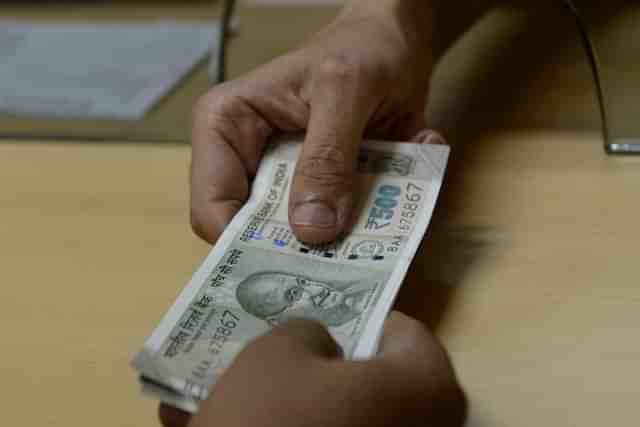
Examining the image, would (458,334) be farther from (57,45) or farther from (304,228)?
(57,45)

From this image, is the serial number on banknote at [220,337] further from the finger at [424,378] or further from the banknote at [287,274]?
the finger at [424,378]

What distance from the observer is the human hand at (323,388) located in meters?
0.44

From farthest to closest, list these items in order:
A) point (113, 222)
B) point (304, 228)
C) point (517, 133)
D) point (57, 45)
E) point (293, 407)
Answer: point (57, 45) < point (517, 133) < point (113, 222) < point (304, 228) < point (293, 407)

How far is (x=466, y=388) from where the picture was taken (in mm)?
563

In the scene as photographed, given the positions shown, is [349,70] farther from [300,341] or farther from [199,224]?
[300,341]

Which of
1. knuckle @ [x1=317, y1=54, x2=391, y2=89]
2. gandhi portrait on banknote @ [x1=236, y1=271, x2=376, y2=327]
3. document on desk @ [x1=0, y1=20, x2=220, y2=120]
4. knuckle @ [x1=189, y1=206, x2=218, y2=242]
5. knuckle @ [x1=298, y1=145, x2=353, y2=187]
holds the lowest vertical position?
document on desk @ [x1=0, y1=20, x2=220, y2=120]

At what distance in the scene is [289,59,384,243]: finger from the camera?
0.66m

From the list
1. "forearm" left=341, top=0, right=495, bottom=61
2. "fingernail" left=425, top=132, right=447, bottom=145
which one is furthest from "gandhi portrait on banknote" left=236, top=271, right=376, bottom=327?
"forearm" left=341, top=0, right=495, bottom=61

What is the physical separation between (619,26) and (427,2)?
231 millimetres

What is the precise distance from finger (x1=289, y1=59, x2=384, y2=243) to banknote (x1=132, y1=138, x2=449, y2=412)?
24 millimetres

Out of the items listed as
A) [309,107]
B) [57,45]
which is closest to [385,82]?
[309,107]

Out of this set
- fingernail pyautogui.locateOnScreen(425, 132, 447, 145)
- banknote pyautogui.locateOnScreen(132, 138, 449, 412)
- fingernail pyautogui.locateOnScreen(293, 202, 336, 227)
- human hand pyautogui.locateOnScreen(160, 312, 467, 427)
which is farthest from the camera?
fingernail pyautogui.locateOnScreen(425, 132, 447, 145)

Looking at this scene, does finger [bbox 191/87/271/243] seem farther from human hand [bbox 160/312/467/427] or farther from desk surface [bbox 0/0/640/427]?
human hand [bbox 160/312/467/427]

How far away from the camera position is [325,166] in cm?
67
